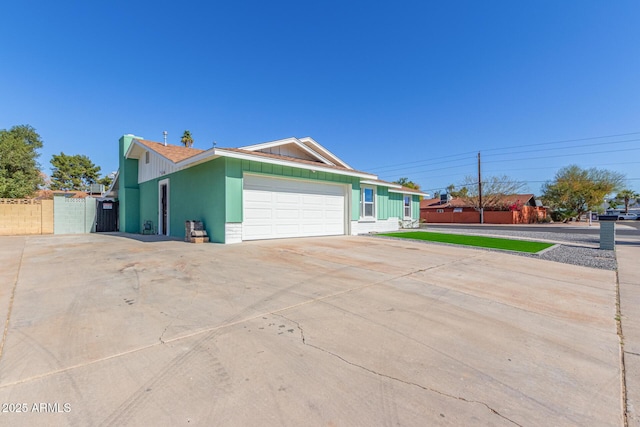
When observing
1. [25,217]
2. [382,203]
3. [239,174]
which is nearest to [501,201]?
[382,203]

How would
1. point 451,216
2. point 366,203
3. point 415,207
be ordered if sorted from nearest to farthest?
point 366,203
point 415,207
point 451,216

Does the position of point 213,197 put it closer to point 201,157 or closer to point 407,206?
point 201,157

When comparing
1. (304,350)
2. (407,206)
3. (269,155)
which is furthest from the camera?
(407,206)

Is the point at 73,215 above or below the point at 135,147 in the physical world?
below

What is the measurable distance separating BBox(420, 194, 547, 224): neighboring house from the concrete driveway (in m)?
27.9

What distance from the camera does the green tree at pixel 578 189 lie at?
32.7 metres

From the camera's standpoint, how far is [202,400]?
1.67 m

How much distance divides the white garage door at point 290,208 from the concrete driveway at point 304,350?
520cm

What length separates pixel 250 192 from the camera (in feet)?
32.1

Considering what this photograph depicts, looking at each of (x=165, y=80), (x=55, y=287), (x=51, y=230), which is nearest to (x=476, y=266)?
(x=55, y=287)

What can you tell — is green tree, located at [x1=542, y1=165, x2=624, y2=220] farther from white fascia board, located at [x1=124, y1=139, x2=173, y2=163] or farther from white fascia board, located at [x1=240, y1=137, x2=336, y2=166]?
white fascia board, located at [x1=124, y1=139, x2=173, y2=163]

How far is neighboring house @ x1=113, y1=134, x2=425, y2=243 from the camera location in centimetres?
928

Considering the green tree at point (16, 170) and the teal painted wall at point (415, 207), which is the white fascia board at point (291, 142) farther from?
the green tree at point (16, 170)

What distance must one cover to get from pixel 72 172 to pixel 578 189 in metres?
62.9
